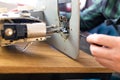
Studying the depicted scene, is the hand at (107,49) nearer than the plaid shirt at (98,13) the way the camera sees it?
Yes

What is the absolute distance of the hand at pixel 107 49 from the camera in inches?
20.7

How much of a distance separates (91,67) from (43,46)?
0.20m

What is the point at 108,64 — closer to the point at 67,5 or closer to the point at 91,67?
the point at 91,67

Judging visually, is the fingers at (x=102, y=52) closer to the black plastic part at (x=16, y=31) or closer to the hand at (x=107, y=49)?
the hand at (x=107, y=49)

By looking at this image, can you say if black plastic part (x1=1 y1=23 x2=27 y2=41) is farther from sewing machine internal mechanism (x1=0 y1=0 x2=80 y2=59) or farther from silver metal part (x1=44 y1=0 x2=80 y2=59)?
silver metal part (x1=44 y1=0 x2=80 y2=59)

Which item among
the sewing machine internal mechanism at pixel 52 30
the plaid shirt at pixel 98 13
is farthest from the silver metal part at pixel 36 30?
the plaid shirt at pixel 98 13

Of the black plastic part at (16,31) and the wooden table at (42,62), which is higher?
the black plastic part at (16,31)

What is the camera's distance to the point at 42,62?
60 cm

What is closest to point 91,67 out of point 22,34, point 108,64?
point 108,64

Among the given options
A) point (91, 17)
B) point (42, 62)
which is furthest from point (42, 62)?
point (91, 17)

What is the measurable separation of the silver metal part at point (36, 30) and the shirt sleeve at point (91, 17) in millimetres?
294

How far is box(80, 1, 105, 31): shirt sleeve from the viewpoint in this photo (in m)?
0.90

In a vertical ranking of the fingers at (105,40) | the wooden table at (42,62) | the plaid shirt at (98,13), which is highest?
the plaid shirt at (98,13)

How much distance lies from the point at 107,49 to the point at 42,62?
0.16m
